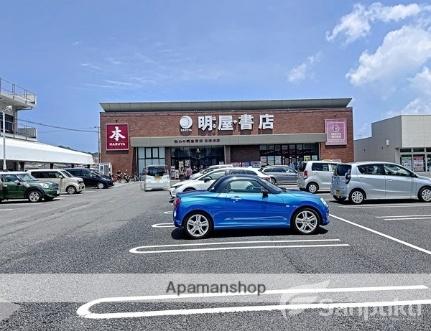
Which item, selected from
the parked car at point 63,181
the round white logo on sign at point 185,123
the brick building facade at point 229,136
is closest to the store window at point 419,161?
the brick building facade at point 229,136

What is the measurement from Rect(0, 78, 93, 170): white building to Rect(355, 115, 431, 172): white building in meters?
31.6

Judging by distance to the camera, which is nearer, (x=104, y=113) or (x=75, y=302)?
(x=75, y=302)

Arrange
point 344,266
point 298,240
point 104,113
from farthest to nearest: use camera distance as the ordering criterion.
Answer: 1. point 104,113
2. point 298,240
3. point 344,266

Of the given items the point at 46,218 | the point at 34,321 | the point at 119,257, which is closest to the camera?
the point at 34,321

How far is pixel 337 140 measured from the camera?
49.5 m

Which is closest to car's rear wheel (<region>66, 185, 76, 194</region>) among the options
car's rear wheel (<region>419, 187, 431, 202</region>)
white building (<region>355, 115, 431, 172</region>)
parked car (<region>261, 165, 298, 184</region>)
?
parked car (<region>261, 165, 298, 184</region>)

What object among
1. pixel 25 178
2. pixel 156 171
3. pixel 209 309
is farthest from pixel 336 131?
pixel 209 309

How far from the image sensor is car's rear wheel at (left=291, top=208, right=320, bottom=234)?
33.4ft

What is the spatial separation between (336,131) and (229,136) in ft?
39.1

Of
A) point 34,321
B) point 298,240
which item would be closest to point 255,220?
point 298,240

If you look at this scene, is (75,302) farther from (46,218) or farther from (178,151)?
(178,151)

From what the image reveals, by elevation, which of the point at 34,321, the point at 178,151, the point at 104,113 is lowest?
the point at 34,321

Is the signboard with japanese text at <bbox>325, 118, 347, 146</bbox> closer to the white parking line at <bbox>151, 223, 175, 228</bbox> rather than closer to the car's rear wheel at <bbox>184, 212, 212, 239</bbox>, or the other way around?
the white parking line at <bbox>151, 223, 175, 228</bbox>

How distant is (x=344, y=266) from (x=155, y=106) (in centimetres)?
4551
